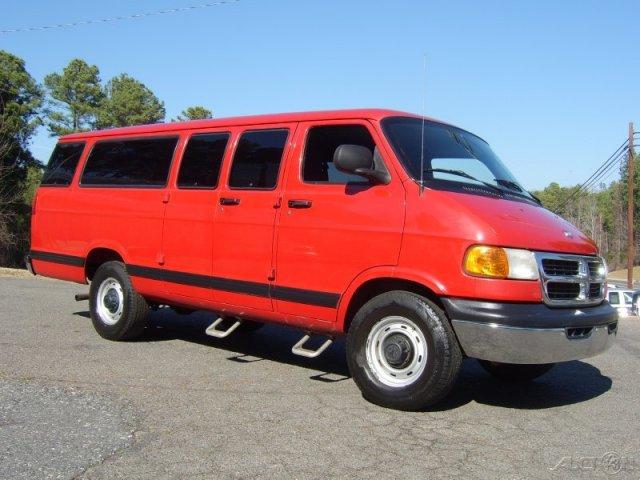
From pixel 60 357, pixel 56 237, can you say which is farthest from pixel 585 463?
pixel 56 237

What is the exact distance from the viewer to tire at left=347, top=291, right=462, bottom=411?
15.3ft

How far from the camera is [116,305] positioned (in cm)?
723

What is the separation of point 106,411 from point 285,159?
2534 mm

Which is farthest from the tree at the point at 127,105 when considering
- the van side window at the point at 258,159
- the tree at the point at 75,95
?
the van side window at the point at 258,159

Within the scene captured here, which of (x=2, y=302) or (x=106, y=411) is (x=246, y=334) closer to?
(x=106, y=411)

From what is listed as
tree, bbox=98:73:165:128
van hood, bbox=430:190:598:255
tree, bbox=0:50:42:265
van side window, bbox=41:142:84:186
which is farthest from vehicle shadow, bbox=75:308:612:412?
tree, bbox=98:73:165:128

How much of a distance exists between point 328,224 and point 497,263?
1.41 m

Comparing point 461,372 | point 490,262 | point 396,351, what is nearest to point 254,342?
point 461,372

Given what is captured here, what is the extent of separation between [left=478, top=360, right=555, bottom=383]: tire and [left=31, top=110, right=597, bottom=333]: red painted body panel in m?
1.23

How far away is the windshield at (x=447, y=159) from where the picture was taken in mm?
5184

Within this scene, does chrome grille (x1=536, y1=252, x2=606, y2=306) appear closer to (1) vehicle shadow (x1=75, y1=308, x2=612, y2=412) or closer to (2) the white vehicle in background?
(1) vehicle shadow (x1=75, y1=308, x2=612, y2=412)

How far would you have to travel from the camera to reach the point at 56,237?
25.5ft

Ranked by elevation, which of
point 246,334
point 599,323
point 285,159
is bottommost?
point 246,334

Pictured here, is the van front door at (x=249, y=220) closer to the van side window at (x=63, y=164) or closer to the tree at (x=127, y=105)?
the van side window at (x=63, y=164)
